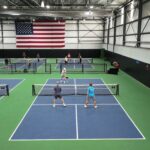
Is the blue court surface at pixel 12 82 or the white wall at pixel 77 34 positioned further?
the white wall at pixel 77 34

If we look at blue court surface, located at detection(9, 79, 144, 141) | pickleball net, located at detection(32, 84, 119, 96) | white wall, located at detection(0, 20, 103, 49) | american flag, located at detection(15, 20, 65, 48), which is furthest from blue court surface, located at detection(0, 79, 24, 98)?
white wall, located at detection(0, 20, 103, 49)

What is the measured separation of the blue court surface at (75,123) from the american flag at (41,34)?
27.0m

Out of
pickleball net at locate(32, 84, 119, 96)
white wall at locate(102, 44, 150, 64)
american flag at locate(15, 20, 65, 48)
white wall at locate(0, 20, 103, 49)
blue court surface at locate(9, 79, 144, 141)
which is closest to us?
blue court surface at locate(9, 79, 144, 141)

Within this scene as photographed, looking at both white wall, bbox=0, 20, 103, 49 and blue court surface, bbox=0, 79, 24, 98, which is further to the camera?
white wall, bbox=0, 20, 103, 49

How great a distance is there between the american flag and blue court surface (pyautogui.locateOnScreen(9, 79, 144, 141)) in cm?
2697

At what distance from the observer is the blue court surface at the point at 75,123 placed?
31.1 ft

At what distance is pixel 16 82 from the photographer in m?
21.2

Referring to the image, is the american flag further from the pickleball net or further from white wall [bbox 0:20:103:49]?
the pickleball net

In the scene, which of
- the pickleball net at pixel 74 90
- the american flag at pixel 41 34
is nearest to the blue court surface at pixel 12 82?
the pickleball net at pixel 74 90

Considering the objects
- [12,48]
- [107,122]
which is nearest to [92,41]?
[12,48]

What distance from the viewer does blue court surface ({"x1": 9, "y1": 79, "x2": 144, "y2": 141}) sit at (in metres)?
9.48

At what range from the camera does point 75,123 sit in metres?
10.8

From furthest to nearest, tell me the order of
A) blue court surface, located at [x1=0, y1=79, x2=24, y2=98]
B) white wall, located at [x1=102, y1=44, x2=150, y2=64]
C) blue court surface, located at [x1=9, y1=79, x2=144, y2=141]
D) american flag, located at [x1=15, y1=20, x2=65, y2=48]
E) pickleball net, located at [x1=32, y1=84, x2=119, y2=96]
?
american flag, located at [x1=15, y1=20, x2=65, y2=48]
blue court surface, located at [x1=0, y1=79, x2=24, y2=98]
white wall, located at [x1=102, y1=44, x2=150, y2=64]
pickleball net, located at [x1=32, y1=84, x2=119, y2=96]
blue court surface, located at [x1=9, y1=79, x2=144, y2=141]

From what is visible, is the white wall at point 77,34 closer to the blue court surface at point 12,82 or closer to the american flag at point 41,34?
the american flag at point 41,34
